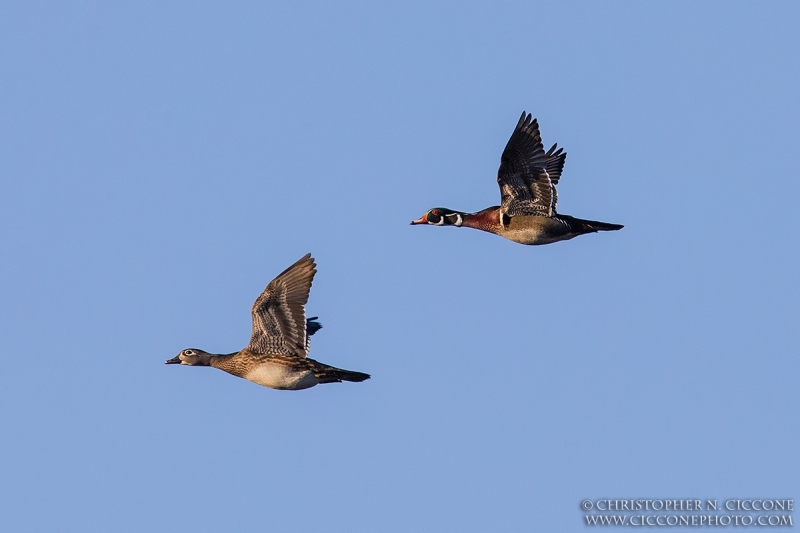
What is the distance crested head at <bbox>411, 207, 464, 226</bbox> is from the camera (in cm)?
3444

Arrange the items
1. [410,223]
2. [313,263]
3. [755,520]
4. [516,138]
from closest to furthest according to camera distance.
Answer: [755,520] < [313,263] < [516,138] < [410,223]

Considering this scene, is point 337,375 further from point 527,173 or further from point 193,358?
point 527,173

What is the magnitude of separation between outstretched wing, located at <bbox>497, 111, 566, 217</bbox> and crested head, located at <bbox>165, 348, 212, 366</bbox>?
8492 mm

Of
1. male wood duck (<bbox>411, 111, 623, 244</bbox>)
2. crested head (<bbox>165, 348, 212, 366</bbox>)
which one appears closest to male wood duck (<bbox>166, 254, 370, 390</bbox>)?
crested head (<bbox>165, 348, 212, 366</bbox>)

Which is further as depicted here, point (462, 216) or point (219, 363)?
point (462, 216)

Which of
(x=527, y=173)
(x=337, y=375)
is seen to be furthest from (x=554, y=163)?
(x=337, y=375)

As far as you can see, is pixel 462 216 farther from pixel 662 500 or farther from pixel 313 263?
pixel 662 500

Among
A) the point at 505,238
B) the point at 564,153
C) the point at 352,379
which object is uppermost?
the point at 564,153

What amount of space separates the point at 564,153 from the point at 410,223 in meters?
4.72

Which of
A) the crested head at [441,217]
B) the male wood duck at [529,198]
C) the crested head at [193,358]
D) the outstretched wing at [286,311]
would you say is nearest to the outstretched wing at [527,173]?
the male wood duck at [529,198]

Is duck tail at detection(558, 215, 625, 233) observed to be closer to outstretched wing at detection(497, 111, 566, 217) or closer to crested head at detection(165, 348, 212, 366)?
outstretched wing at detection(497, 111, 566, 217)

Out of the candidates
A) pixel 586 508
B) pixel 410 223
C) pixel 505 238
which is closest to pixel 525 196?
pixel 505 238

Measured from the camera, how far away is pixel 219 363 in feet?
101

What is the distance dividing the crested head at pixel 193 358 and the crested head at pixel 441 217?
7.41m
